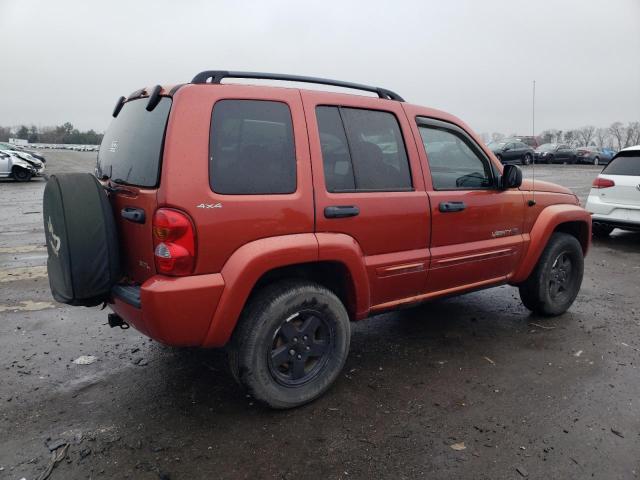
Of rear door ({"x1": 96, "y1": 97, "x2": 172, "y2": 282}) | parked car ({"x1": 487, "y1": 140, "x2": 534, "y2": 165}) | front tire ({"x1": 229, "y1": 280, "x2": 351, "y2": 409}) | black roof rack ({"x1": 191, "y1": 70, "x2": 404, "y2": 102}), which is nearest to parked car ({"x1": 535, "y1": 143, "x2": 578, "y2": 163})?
parked car ({"x1": 487, "y1": 140, "x2": 534, "y2": 165})

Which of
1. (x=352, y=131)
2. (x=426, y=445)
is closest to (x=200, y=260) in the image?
(x=352, y=131)

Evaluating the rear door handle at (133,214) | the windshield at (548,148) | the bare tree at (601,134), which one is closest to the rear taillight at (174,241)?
the rear door handle at (133,214)

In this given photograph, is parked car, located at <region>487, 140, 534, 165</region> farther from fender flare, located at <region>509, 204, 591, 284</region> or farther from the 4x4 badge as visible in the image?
the 4x4 badge

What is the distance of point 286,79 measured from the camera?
313 cm

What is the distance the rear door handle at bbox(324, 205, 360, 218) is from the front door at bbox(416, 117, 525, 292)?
71 cm

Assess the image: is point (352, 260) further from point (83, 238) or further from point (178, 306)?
point (83, 238)

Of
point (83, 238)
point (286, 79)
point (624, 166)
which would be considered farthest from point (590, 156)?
point (83, 238)

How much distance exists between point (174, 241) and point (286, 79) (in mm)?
1302

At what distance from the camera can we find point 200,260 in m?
2.60

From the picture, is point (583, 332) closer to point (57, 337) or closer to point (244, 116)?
point (244, 116)

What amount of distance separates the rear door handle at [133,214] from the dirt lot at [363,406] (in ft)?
3.89

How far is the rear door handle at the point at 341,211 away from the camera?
2.97 m

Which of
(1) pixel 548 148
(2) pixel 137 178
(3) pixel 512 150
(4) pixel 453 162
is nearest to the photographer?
(2) pixel 137 178

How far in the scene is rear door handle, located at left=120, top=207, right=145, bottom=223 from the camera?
2682mm
